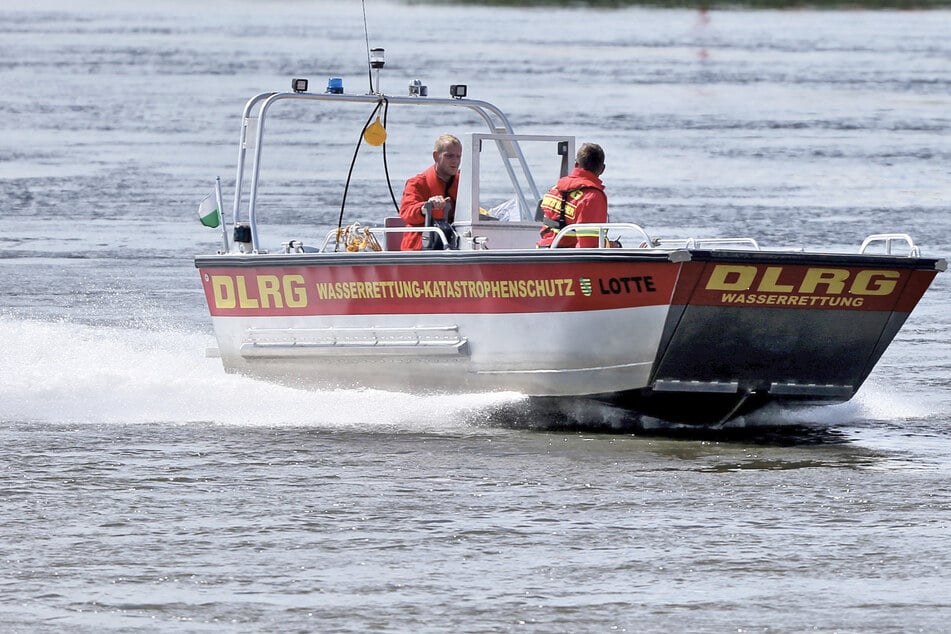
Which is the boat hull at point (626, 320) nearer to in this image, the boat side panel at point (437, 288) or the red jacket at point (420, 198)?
the boat side panel at point (437, 288)

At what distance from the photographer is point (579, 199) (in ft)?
31.1

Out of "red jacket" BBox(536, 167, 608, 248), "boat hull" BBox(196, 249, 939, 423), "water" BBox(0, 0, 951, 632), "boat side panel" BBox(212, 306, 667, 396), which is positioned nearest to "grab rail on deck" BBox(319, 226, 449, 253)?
"boat hull" BBox(196, 249, 939, 423)

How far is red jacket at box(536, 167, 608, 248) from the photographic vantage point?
31.0 feet

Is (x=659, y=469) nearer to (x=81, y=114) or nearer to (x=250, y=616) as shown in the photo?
(x=250, y=616)

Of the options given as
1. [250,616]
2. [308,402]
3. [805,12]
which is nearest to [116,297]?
[308,402]

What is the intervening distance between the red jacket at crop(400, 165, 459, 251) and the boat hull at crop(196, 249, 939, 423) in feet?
1.43

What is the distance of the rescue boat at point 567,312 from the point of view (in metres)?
8.93

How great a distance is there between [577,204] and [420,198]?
1.18 m

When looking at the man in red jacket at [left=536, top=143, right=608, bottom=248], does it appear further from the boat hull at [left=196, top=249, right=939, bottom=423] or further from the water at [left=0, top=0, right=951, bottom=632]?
the water at [left=0, top=0, right=951, bottom=632]

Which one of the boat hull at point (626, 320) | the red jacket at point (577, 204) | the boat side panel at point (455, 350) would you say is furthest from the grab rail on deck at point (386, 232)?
the red jacket at point (577, 204)

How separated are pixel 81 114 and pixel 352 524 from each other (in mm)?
25936

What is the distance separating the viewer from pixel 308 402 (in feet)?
34.1

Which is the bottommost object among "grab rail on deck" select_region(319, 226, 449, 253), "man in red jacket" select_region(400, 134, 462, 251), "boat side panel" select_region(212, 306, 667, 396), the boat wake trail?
the boat wake trail

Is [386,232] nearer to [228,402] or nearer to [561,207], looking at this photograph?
[228,402]
